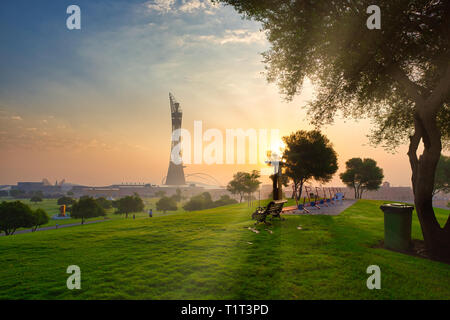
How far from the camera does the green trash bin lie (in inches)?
335

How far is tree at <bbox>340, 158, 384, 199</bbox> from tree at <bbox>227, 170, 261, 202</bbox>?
25517mm

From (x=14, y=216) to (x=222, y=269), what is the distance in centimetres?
5462

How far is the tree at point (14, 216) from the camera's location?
137ft

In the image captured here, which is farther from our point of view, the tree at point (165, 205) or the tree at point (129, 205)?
the tree at point (165, 205)

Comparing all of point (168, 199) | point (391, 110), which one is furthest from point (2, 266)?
point (168, 199)

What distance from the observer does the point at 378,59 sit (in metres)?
10.0

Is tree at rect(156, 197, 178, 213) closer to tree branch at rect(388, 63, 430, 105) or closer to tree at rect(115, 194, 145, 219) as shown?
tree at rect(115, 194, 145, 219)

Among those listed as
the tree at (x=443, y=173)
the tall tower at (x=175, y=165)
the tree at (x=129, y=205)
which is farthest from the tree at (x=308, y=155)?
the tall tower at (x=175, y=165)

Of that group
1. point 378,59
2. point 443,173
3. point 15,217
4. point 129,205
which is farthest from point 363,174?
point 15,217

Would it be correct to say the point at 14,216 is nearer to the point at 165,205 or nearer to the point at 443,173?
the point at 165,205

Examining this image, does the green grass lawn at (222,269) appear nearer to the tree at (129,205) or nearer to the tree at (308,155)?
the tree at (308,155)

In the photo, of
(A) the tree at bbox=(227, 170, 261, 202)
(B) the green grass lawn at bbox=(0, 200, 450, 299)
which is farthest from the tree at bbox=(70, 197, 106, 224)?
(B) the green grass lawn at bbox=(0, 200, 450, 299)

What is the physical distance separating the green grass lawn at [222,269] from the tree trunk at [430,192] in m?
1.31
